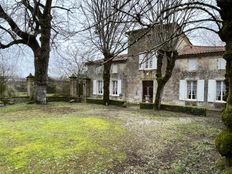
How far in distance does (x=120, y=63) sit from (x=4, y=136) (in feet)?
68.4

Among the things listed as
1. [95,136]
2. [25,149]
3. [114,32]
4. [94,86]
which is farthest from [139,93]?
[25,149]

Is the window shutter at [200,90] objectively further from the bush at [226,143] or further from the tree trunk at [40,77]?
the bush at [226,143]

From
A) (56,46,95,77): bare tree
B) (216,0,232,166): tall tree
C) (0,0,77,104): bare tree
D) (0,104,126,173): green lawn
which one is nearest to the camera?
(216,0,232,166): tall tree

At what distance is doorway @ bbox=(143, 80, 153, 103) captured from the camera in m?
25.9

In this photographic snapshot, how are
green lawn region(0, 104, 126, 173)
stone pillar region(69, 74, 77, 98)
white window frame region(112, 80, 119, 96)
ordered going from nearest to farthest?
green lawn region(0, 104, 126, 173) → stone pillar region(69, 74, 77, 98) → white window frame region(112, 80, 119, 96)

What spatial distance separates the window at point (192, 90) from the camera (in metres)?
22.7

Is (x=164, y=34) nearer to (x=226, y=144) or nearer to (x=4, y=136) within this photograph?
(x=4, y=136)

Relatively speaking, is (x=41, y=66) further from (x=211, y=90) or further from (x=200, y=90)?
(x=211, y=90)

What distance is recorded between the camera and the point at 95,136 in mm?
8422

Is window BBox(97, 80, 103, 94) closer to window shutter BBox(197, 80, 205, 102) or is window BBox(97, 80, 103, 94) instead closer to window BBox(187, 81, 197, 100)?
window BBox(187, 81, 197, 100)

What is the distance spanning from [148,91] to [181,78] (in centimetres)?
384

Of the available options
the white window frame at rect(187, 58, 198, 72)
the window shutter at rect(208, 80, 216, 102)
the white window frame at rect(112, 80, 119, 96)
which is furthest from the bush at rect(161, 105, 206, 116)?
the white window frame at rect(112, 80, 119, 96)

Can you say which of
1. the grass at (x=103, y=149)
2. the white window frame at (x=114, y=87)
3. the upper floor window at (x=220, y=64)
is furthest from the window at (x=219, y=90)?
the grass at (x=103, y=149)

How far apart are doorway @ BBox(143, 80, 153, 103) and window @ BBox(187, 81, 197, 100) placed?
3835 mm
